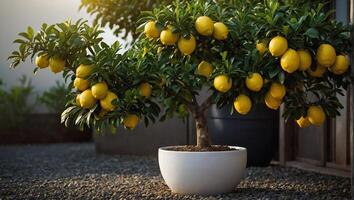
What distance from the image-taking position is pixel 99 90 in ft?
7.78

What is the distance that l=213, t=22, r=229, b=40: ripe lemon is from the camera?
241cm

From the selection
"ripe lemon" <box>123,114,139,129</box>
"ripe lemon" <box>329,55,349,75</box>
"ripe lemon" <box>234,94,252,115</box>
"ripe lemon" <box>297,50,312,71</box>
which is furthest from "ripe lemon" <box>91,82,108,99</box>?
"ripe lemon" <box>329,55,349,75</box>

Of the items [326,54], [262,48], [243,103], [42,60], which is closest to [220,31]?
[262,48]

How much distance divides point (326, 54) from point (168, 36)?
0.62 m

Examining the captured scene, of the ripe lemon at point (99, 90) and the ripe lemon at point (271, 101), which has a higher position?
the ripe lemon at point (99, 90)

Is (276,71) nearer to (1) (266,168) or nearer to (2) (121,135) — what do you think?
(1) (266,168)

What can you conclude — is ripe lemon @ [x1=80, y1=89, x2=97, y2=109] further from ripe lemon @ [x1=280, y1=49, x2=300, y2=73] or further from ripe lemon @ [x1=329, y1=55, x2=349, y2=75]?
ripe lemon @ [x1=329, y1=55, x2=349, y2=75]

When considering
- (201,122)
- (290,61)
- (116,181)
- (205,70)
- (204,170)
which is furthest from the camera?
(116,181)

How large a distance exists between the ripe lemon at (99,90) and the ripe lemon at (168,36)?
0.97ft

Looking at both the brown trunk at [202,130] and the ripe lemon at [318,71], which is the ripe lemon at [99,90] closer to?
the brown trunk at [202,130]

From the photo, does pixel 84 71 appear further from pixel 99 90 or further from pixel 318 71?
pixel 318 71

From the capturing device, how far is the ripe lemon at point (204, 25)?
7.80 ft

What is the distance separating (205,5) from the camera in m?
2.49

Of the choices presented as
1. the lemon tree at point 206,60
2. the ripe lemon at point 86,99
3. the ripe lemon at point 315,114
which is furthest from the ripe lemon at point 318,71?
the ripe lemon at point 86,99
